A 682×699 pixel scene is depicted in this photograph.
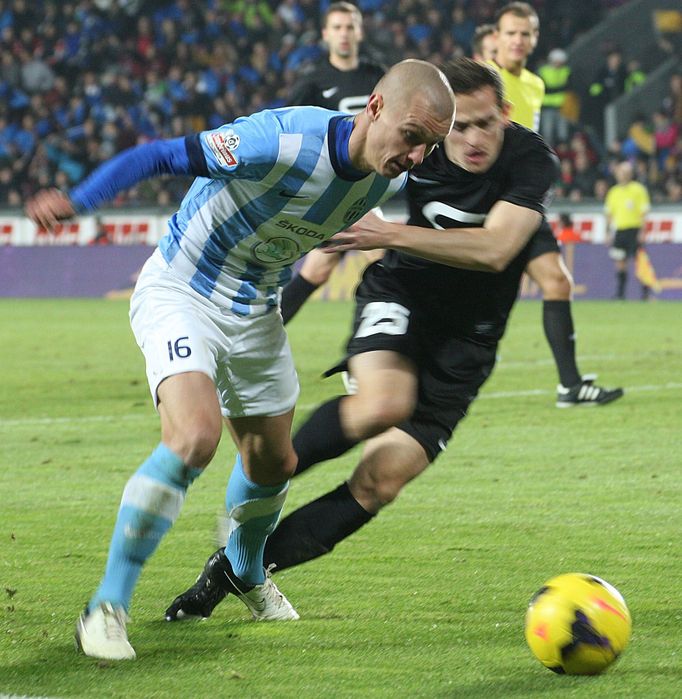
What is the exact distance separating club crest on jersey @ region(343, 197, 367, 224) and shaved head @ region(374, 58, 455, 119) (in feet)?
1.08

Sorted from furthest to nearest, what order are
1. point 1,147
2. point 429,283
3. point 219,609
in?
1. point 1,147
2. point 429,283
3. point 219,609

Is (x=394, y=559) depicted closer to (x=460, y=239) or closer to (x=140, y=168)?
(x=460, y=239)

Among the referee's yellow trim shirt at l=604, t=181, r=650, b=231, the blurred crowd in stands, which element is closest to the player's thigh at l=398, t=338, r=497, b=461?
the referee's yellow trim shirt at l=604, t=181, r=650, b=231

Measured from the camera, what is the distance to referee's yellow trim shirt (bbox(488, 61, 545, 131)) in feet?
29.0

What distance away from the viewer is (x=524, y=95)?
8914mm

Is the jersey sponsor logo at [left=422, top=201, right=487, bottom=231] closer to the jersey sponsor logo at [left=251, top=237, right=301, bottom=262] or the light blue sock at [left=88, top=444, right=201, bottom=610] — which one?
the jersey sponsor logo at [left=251, top=237, right=301, bottom=262]

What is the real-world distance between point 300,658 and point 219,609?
31.2 inches

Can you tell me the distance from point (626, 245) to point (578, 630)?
54.1 feet

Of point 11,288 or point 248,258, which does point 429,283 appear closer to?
point 248,258

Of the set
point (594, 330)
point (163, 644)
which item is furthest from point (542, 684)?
point (594, 330)

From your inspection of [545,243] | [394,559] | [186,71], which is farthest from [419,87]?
[186,71]

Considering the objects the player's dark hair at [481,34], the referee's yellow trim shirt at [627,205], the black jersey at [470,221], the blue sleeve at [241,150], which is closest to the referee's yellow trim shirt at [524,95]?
the player's dark hair at [481,34]

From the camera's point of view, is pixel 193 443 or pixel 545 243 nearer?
pixel 193 443

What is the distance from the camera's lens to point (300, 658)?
3646 mm
